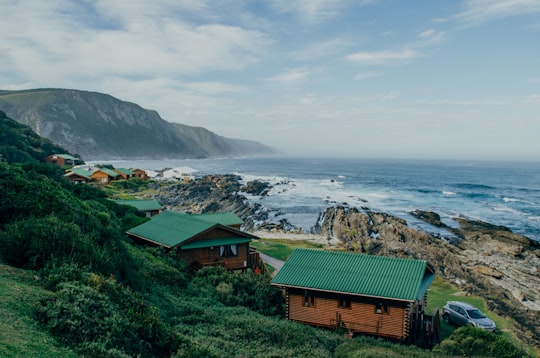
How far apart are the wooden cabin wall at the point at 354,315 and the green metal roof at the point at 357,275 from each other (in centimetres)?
62

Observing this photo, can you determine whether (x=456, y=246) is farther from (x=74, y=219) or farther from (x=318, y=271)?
(x=74, y=219)

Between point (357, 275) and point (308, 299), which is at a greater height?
point (357, 275)

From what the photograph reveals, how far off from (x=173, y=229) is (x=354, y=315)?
1458 cm

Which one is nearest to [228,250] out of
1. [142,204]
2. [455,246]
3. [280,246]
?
[280,246]

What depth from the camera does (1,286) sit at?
11281 millimetres

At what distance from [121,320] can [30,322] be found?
7.39 ft

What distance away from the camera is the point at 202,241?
27781 mm

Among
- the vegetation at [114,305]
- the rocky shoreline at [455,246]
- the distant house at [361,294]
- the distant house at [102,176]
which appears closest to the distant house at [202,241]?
the vegetation at [114,305]

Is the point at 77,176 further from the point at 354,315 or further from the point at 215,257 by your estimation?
the point at 354,315

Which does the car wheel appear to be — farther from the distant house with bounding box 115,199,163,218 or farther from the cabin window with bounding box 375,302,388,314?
the distant house with bounding box 115,199,163,218

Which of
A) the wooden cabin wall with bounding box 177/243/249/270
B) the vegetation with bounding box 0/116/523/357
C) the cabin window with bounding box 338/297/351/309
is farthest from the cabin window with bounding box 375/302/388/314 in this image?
the wooden cabin wall with bounding box 177/243/249/270

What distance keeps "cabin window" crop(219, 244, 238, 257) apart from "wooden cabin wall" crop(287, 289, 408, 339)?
27.0 ft

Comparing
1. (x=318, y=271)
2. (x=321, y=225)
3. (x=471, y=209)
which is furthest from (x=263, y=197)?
(x=318, y=271)

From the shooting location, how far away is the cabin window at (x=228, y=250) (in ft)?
93.4
